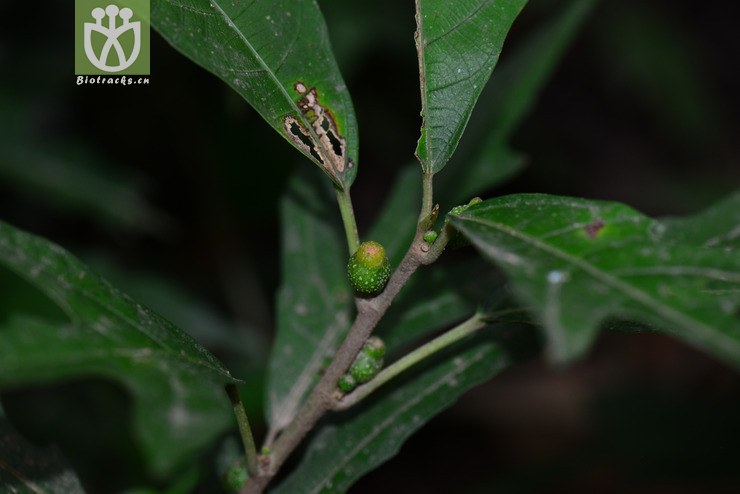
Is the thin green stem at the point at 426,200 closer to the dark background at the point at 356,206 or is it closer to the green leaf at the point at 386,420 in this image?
the green leaf at the point at 386,420

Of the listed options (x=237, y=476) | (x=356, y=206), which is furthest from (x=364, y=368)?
(x=356, y=206)

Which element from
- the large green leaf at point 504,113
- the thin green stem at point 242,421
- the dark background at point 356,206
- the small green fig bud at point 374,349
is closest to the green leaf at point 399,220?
the large green leaf at point 504,113

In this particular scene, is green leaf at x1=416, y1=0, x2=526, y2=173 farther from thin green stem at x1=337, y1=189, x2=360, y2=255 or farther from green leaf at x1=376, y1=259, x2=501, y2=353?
green leaf at x1=376, y1=259, x2=501, y2=353

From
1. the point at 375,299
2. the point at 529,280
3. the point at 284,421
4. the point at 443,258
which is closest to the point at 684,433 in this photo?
the point at 443,258

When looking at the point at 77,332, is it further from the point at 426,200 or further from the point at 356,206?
the point at 356,206

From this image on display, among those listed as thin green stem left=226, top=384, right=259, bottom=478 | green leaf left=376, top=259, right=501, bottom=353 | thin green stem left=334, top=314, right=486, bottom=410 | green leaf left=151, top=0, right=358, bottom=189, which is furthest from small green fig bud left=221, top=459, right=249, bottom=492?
green leaf left=151, top=0, right=358, bottom=189
